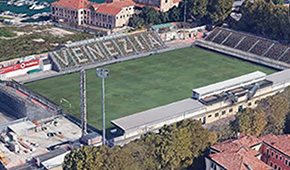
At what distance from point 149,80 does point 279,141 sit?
31.7 meters

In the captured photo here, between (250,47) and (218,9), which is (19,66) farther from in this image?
(218,9)

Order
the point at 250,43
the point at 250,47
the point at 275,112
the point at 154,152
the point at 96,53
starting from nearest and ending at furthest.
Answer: the point at 154,152 → the point at 275,112 → the point at 96,53 → the point at 250,47 → the point at 250,43

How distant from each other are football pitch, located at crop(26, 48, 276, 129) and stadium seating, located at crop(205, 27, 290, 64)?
478 centimetres

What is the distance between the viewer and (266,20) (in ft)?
330

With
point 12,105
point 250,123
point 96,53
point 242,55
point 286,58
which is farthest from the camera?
point 242,55

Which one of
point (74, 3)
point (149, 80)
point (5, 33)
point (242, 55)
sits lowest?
point (149, 80)

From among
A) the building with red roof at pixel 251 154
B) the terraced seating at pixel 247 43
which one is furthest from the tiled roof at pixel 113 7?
the building with red roof at pixel 251 154

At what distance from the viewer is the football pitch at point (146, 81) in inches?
2904

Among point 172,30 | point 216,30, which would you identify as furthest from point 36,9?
point 216,30

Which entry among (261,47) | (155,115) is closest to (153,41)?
(261,47)

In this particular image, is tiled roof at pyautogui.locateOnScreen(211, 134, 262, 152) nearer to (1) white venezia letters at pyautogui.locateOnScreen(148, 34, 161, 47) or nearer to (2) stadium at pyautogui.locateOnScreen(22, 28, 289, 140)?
(2) stadium at pyautogui.locateOnScreen(22, 28, 289, 140)

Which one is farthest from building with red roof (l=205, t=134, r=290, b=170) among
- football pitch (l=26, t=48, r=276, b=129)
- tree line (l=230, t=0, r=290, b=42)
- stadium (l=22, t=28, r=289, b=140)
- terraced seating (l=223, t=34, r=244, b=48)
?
terraced seating (l=223, t=34, r=244, b=48)

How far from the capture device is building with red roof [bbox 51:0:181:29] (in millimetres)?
112750

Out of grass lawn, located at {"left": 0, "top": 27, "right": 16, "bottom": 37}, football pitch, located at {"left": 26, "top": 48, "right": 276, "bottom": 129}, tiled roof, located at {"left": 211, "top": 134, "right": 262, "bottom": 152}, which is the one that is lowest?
football pitch, located at {"left": 26, "top": 48, "right": 276, "bottom": 129}
